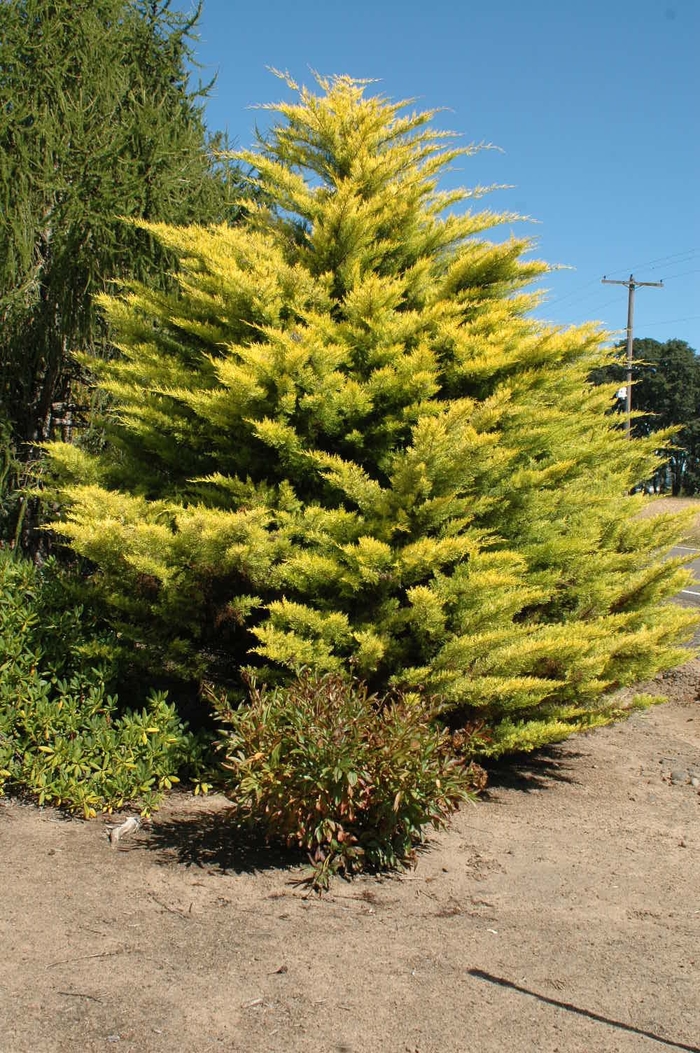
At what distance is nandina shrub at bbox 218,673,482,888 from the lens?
3352 mm

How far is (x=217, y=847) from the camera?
3705 millimetres

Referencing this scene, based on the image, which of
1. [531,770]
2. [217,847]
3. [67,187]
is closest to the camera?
[217,847]

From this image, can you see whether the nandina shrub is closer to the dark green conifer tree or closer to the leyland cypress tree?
the leyland cypress tree

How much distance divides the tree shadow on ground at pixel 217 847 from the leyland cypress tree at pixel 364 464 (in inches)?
29.6

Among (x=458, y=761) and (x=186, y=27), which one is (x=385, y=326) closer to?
(x=458, y=761)

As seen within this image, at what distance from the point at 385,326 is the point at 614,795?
2822 mm

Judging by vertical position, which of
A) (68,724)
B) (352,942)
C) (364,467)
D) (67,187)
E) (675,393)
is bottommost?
(352,942)

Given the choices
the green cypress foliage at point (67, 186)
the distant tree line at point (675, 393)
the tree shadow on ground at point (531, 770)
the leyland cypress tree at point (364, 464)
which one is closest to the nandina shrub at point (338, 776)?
the leyland cypress tree at point (364, 464)

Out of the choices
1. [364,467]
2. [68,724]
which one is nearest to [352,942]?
[68,724]

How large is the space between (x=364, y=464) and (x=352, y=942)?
2502mm

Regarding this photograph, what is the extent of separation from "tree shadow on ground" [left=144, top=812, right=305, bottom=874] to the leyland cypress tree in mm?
751

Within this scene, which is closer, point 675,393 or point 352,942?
point 352,942

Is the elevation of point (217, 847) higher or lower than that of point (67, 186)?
lower

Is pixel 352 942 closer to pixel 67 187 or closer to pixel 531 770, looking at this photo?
pixel 531 770
